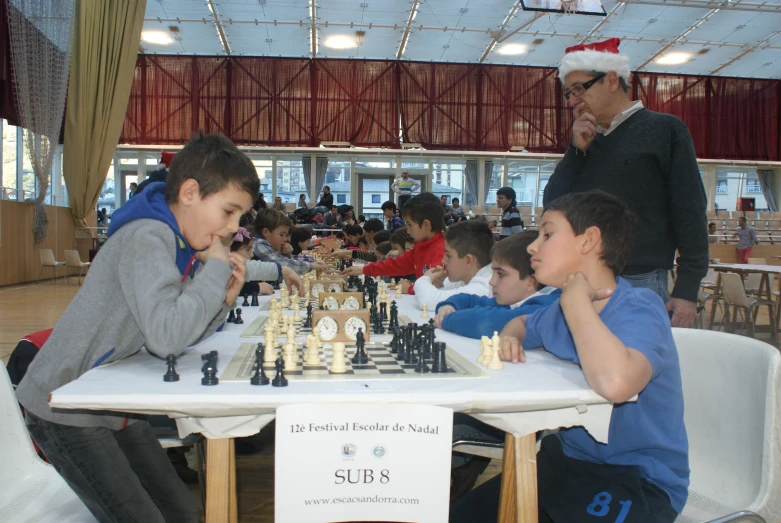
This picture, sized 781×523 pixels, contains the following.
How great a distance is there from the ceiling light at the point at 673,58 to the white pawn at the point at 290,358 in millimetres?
20163

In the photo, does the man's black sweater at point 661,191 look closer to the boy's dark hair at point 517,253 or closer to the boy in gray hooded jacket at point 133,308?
the boy's dark hair at point 517,253

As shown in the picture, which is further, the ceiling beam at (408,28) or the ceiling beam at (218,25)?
the ceiling beam at (408,28)

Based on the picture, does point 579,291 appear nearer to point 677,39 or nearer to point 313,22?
point 313,22

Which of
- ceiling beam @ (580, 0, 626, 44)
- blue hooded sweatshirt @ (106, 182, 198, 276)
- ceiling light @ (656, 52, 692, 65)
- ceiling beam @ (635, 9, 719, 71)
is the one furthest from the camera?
ceiling light @ (656, 52, 692, 65)

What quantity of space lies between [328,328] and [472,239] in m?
1.37

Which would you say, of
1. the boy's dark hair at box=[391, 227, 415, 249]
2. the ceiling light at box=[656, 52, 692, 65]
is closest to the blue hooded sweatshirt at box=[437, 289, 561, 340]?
the boy's dark hair at box=[391, 227, 415, 249]

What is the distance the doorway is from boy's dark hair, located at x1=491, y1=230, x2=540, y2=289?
17586 millimetres

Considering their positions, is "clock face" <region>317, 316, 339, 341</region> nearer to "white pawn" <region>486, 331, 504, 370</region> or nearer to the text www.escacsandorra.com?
"white pawn" <region>486, 331, 504, 370</region>

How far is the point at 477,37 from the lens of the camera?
17.6m

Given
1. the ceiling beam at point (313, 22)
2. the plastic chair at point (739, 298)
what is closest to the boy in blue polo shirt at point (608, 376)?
the plastic chair at point (739, 298)

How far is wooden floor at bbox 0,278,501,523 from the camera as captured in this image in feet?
8.53

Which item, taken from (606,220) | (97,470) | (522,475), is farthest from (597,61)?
(97,470)

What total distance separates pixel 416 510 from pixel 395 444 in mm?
138

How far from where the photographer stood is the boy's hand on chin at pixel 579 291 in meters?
1.37
